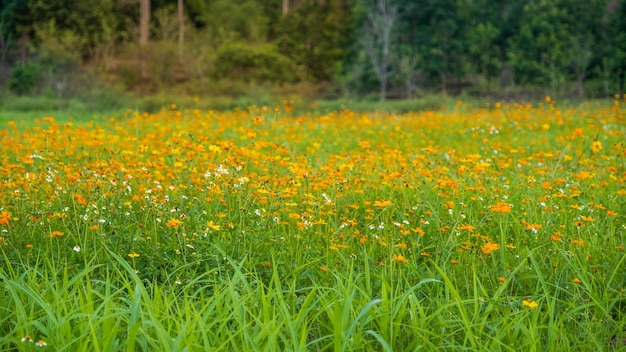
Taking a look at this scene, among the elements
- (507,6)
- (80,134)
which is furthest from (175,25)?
(80,134)

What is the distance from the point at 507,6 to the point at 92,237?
76.9ft

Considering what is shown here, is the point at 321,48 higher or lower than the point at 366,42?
lower

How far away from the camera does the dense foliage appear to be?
20516mm

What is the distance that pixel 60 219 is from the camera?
3.45 m

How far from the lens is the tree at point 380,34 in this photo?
2245cm

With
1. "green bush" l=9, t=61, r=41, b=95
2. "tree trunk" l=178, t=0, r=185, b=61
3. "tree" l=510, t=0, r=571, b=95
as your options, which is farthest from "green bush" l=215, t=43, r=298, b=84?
"tree" l=510, t=0, r=571, b=95

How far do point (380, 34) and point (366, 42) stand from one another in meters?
0.60

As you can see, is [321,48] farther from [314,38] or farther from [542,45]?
[542,45]

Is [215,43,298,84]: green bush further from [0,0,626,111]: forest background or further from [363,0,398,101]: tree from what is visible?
[363,0,398,101]: tree

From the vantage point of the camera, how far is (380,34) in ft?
75.3

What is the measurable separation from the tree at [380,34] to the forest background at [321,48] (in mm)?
54

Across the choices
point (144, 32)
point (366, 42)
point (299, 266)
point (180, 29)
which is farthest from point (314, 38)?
point (299, 266)

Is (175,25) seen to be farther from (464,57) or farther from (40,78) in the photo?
(464,57)

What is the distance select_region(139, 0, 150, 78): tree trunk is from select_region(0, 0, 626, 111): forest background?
4cm
